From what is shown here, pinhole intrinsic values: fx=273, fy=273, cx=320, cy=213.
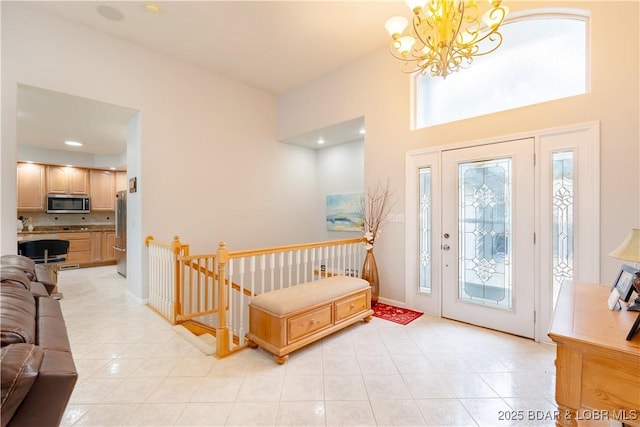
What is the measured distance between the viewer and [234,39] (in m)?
3.63

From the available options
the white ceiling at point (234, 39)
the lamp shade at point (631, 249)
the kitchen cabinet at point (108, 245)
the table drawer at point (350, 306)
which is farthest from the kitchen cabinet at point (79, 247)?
the lamp shade at point (631, 249)

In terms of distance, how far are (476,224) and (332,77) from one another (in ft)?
10.4

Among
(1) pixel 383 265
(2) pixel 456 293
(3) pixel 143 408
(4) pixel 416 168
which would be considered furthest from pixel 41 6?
(2) pixel 456 293

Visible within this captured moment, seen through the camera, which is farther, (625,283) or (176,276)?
(176,276)

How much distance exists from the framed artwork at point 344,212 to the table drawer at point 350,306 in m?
2.12

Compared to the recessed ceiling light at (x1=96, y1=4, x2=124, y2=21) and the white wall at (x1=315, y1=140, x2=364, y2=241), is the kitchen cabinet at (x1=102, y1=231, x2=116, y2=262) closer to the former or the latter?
the white wall at (x1=315, y1=140, x2=364, y2=241)

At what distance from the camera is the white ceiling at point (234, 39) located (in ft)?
10.1

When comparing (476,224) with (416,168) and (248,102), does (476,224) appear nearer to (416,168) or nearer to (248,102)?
(416,168)

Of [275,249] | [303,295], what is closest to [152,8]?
[275,249]

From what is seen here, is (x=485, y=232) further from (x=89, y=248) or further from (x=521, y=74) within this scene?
(x=89, y=248)

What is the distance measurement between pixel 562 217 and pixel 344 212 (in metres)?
3.40

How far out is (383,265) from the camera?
3938mm

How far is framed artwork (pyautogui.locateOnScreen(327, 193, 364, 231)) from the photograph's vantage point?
5258 mm

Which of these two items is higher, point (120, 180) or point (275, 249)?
point (120, 180)
